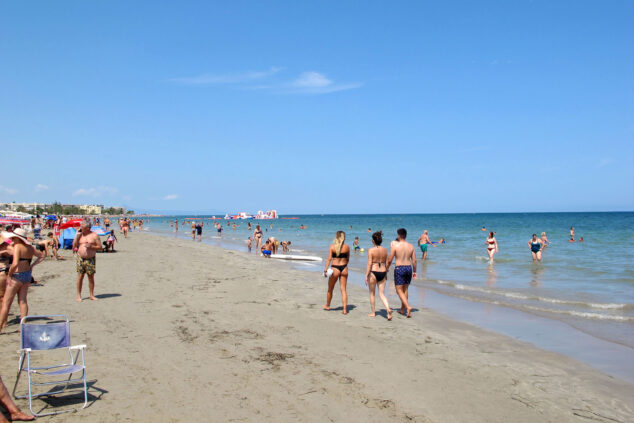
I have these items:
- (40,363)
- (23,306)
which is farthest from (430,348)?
(23,306)

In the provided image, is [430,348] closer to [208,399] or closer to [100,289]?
[208,399]

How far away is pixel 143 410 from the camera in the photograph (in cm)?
411

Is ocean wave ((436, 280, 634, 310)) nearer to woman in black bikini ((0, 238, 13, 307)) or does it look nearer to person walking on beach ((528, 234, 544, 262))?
person walking on beach ((528, 234, 544, 262))

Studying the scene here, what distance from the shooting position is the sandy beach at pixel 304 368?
4305 mm

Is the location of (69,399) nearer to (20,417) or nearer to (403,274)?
(20,417)

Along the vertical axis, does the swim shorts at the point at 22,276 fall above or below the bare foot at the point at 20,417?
above

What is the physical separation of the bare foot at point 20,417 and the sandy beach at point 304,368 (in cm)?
27

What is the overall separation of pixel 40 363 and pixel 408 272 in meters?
5.99

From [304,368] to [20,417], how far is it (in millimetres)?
2943

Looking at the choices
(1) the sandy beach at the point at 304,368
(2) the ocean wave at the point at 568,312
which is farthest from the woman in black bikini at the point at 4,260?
(2) the ocean wave at the point at 568,312

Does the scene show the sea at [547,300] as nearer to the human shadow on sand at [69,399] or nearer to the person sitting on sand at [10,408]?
the human shadow on sand at [69,399]

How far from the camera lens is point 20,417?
12.3 feet

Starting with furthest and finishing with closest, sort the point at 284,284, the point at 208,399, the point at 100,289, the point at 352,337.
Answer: the point at 284,284, the point at 100,289, the point at 352,337, the point at 208,399

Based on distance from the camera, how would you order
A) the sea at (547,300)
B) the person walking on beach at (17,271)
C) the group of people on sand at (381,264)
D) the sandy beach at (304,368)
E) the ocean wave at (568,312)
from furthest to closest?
the ocean wave at (568,312) → the group of people on sand at (381,264) → the sea at (547,300) → the person walking on beach at (17,271) → the sandy beach at (304,368)
